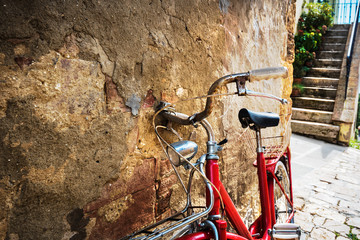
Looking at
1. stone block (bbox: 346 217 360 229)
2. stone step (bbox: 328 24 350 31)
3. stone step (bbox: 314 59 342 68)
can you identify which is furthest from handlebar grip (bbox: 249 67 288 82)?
stone step (bbox: 328 24 350 31)

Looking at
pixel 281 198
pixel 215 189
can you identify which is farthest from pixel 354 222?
pixel 215 189

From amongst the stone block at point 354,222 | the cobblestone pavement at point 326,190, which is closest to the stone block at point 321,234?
the cobblestone pavement at point 326,190

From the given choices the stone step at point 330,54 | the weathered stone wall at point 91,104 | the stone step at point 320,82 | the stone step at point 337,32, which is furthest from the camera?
the stone step at point 337,32

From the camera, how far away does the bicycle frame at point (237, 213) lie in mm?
1093

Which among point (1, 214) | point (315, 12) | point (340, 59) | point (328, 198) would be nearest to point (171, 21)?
point (1, 214)

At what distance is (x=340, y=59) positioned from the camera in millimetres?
7590

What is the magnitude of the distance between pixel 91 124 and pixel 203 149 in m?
0.91

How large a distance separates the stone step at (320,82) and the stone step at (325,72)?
0.89 feet

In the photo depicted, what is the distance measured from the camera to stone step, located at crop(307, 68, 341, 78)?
7.19m

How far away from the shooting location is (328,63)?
756 centimetres

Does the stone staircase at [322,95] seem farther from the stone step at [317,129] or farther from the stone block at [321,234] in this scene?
the stone block at [321,234]

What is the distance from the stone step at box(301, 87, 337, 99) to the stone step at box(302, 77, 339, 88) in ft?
0.72

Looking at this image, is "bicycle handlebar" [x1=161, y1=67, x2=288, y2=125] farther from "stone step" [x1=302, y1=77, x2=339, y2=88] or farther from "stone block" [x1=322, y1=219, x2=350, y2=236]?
"stone step" [x1=302, y1=77, x2=339, y2=88]

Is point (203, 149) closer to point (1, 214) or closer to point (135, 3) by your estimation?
point (135, 3)
